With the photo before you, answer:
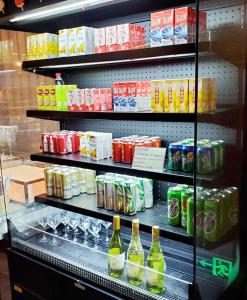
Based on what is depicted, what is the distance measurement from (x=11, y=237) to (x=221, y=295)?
5.31 ft

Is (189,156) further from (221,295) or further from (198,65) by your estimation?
(221,295)

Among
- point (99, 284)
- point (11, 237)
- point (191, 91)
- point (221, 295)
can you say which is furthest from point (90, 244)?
point (191, 91)

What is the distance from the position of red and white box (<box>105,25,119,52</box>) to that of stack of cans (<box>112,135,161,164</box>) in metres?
0.58

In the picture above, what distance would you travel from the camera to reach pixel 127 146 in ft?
6.81

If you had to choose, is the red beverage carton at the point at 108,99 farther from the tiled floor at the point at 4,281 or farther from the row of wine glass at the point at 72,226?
the tiled floor at the point at 4,281

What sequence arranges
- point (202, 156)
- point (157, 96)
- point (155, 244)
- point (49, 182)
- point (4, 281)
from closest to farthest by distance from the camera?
1. point (202, 156)
2. point (157, 96)
3. point (155, 244)
4. point (49, 182)
5. point (4, 281)

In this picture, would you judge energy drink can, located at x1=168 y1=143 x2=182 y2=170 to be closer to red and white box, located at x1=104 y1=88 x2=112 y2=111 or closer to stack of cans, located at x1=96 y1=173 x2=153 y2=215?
stack of cans, located at x1=96 y1=173 x2=153 y2=215

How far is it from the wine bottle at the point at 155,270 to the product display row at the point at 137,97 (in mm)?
692

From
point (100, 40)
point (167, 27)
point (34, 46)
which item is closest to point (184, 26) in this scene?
point (167, 27)

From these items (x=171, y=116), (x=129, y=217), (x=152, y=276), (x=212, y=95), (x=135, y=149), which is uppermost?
Answer: (x=212, y=95)

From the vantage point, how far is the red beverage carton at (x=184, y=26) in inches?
65.3

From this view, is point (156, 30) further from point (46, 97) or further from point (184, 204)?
point (46, 97)

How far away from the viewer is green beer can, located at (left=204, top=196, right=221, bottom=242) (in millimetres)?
1728

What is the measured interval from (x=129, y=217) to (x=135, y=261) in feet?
0.88
